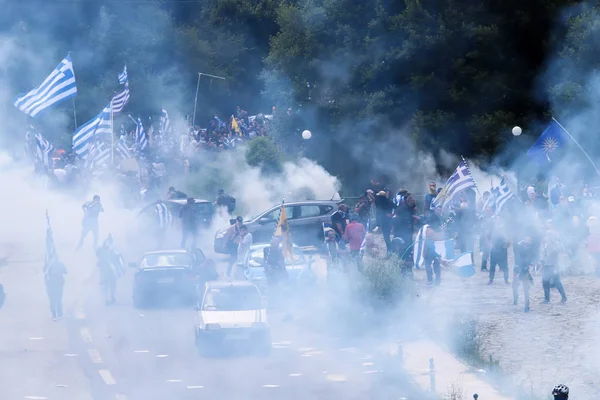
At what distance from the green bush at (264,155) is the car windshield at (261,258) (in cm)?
1476

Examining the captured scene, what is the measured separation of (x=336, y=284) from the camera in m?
20.0

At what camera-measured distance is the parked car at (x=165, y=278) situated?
73.4 feet

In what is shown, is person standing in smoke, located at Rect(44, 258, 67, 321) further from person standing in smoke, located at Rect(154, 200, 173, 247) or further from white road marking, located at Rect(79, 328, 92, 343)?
person standing in smoke, located at Rect(154, 200, 173, 247)

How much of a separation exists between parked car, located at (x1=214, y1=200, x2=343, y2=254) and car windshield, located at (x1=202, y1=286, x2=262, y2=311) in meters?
10.6

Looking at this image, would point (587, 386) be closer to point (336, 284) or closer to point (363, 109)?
point (336, 284)

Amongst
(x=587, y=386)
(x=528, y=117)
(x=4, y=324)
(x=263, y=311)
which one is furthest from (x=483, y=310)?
(x=528, y=117)

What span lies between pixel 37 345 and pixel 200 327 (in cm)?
307

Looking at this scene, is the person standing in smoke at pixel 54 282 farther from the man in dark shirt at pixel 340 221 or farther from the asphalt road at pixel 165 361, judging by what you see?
the man in dark shirt at pixel 340 221

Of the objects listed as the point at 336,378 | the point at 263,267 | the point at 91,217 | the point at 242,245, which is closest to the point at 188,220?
the point at 91,217

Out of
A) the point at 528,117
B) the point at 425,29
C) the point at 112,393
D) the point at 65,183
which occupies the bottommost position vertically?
the point at 112,393

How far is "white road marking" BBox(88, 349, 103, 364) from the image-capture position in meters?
17.1

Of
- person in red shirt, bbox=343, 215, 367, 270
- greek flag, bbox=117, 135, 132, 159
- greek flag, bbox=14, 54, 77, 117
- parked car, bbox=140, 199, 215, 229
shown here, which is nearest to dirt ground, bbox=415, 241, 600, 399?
person in red shirt, bbox=343, 215, 367, 270

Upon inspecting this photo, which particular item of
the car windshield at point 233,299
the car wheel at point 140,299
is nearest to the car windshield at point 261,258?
the car wheel at point 140,299

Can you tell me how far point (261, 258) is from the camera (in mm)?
23250
